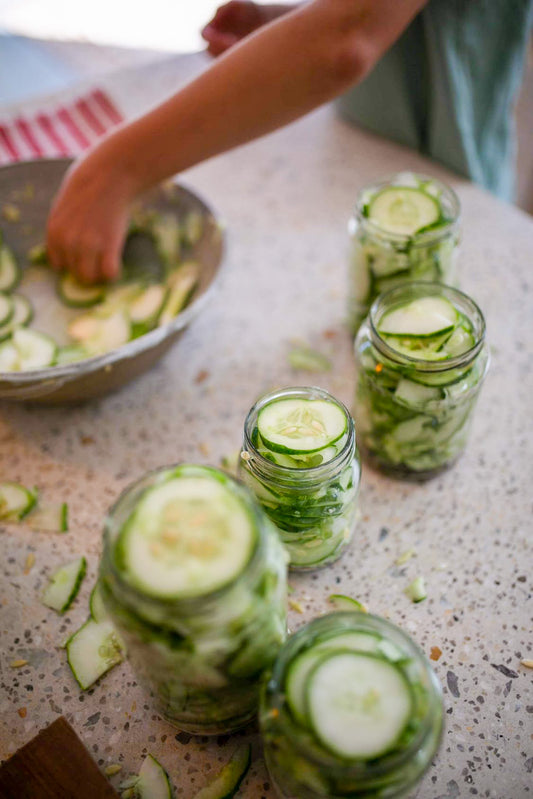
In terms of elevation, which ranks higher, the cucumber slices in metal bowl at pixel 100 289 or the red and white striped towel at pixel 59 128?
the red and white striped towel at pixel 59 128

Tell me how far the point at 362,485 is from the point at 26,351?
1.82 feet

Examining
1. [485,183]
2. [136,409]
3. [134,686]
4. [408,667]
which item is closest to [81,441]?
[136,409]

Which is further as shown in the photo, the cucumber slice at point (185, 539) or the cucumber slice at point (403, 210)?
the cucumber slice at point (403, 210)

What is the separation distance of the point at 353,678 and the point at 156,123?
0.78 m

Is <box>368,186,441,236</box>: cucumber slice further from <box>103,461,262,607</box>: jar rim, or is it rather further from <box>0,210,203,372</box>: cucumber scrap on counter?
<box>103,461,262,607</box>: jar rim

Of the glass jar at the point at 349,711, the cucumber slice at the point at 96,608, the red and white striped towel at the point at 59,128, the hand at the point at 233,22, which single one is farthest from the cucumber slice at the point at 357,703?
the red and white striped towel at the point at 59,128

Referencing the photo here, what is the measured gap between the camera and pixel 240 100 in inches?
35.5

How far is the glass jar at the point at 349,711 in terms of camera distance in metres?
0.49

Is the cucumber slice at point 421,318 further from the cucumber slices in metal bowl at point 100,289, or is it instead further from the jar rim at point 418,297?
the cucumber slices in metal bowl at point 100,289

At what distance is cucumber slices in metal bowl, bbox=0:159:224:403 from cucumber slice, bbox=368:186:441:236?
26cm

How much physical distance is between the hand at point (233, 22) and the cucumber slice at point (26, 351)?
1.90ft

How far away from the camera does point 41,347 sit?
105cm

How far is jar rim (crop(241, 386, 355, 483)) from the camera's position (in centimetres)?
67

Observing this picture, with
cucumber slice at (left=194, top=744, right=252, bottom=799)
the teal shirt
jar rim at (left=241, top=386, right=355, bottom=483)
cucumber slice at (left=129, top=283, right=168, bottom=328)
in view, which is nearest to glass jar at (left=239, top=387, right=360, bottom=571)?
jar rim at (left=241, top=386, right=355, bottom=483)
